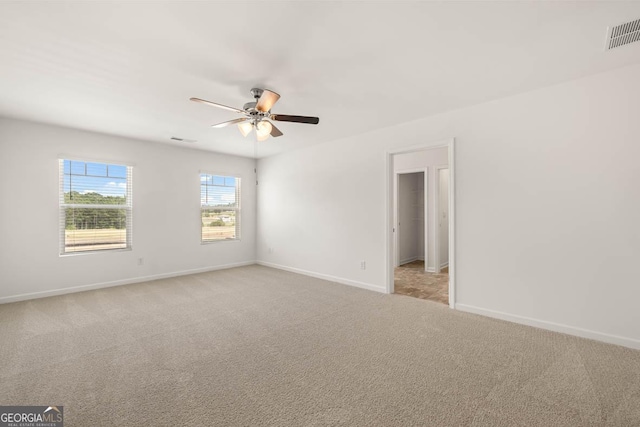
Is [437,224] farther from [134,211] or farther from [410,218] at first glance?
[134,211]

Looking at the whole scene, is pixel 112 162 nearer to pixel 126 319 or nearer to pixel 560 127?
pixel 126 319

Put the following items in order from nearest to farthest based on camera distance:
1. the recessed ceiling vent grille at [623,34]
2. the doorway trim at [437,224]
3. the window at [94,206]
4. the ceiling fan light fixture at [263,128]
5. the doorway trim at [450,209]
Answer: the recessed ceiling vent grille at [623,34], the ceiling fan light fixture at [263,128], the doorway trim at [450,209], the window at [94,206], the doorway trim at [437,224]

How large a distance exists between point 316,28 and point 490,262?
10.2 feet

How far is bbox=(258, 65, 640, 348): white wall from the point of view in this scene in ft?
8.61

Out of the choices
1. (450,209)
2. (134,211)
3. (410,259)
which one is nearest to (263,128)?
(450,209)

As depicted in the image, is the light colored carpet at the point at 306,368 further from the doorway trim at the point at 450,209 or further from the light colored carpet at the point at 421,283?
the light colored carpet at the point at 421,283

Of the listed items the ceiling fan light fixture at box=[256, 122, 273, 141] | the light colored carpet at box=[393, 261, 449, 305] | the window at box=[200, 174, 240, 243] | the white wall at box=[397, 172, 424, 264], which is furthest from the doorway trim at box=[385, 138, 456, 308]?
the window at box=[200, 174, 240, 243]

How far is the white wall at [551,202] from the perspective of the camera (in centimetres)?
262

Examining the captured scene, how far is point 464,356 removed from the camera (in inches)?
96.4

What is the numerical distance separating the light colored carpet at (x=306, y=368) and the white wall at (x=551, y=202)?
315mm

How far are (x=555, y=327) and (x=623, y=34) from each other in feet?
8.66

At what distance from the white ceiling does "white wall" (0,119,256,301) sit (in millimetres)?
773

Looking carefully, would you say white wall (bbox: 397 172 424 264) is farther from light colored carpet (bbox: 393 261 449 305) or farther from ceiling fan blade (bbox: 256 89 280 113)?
ceiling fan blade (bbox: 256 89 280 113)

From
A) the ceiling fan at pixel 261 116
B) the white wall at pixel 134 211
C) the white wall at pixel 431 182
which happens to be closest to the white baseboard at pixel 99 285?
the white wall at pixel 134 211
